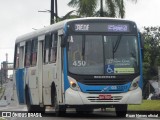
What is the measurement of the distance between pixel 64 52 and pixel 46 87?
3.10 metres

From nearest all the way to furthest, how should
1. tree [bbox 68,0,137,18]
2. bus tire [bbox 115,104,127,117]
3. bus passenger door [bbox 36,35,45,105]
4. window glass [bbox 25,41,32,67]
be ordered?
bus tire [bbox 115,104,127,117] → bus passenger door [bbox 36,35,45,105] → window glass [bbox 25,41,32,67] → tree [bbox 68,0,137,18]

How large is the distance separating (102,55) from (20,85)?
8448mm

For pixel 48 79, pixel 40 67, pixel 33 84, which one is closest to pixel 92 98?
pixel 48 79

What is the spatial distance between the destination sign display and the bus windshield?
233 millimetres

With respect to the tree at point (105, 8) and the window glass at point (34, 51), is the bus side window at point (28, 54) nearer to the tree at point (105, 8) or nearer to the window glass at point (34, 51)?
the window glass at point (34, 51)

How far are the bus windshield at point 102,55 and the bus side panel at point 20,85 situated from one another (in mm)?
7456

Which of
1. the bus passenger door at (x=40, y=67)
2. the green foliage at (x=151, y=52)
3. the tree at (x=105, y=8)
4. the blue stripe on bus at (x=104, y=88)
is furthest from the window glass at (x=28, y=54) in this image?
the green foliage at (x=151, y=52)

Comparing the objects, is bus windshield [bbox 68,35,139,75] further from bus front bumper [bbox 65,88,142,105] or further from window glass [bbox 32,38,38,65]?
window glass [bbox 32,38,38,65]

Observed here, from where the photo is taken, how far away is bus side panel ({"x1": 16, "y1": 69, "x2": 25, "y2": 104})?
2919cm

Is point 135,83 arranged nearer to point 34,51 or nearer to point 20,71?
point 34,51

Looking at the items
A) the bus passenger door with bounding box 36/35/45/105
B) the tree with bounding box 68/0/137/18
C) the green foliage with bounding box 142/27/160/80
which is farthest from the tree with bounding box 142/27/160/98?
the bus passenger door with bounding box 36/35/45/105

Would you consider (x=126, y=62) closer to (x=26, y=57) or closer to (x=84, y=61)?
(x=84, y=61)

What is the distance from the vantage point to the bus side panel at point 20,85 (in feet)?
95.8

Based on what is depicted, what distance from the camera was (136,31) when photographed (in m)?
22.6
